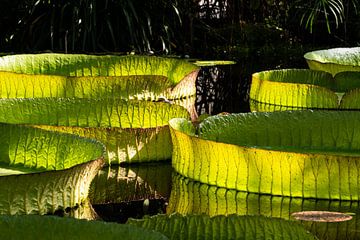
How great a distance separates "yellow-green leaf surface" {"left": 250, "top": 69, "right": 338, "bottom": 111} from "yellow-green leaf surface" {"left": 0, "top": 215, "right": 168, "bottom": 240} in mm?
3372

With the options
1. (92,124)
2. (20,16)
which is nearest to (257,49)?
(20,16)

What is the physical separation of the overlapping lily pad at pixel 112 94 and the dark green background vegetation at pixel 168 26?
97.3 inches

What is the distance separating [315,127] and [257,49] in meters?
5.96

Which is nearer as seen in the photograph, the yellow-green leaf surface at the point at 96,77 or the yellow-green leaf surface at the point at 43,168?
the yellow-green leaf surface at the point at 43,168

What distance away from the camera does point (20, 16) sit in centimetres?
986

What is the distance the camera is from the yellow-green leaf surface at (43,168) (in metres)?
3.01

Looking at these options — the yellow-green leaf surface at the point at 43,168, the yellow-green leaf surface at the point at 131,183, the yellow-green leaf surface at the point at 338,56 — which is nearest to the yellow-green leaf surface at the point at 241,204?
the yellow-green leaf surface at the point at 131,183

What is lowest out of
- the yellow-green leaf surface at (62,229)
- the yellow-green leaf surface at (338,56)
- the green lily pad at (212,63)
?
the green lily pad at (212,63)

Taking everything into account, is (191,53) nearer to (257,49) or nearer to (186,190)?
(257,49)

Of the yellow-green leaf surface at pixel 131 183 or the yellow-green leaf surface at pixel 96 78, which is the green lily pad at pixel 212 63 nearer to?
the yellow-green leaf surface at pixel 96 78

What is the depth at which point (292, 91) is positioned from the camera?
562 centimetres

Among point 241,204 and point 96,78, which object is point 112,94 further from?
point 241,204

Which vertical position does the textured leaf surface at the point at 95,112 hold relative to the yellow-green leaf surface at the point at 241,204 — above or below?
above

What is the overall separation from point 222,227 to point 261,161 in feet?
4.13
